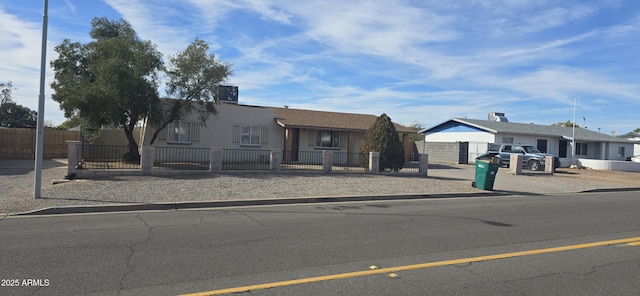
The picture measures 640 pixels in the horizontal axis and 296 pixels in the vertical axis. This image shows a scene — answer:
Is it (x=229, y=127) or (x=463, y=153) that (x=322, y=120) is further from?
(x=463, y=153)

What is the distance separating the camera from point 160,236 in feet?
24.9

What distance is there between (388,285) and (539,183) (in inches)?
713

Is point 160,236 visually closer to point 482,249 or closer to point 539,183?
point 482,249

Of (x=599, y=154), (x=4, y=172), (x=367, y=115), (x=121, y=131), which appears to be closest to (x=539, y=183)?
(x=367, y=115)

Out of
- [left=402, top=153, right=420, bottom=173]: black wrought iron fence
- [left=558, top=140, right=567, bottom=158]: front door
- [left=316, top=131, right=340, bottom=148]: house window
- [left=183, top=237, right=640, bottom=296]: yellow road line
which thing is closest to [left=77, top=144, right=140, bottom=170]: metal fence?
[left=316, top=131, right=340, bottom=148]: house window

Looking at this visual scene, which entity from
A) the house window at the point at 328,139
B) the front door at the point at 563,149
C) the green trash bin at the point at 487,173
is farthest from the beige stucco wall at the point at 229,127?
the front door at the point at 563,149

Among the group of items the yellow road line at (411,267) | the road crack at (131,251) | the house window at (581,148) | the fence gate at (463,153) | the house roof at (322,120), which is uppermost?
the house roof at (322,120)

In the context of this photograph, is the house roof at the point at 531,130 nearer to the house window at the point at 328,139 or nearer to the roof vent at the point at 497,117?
the roof vent at the point at 497,117

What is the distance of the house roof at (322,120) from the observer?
87.5ft

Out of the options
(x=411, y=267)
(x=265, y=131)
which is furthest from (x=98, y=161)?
(x=411, y=267)

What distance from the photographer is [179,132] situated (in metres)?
24.4

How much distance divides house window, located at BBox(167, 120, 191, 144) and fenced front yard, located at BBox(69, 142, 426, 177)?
64cm

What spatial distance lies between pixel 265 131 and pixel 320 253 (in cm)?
2068

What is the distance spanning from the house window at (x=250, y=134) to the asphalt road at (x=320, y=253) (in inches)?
621
